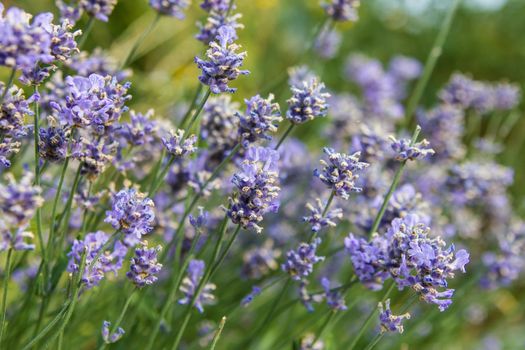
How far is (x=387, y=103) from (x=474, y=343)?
145 cm

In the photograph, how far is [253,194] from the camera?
4.24ft

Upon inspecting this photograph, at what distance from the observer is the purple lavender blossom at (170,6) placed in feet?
6.12

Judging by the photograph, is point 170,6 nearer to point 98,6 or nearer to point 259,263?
point 98,6

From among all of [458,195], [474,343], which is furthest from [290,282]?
[474,343]

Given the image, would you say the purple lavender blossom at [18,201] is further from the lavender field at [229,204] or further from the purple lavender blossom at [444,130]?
the purple lavender blossom at [444,130]

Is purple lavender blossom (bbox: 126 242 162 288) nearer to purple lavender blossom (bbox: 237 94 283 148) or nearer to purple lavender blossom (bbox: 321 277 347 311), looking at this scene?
purple lavender blossom (bbox: 237 94 283 148)

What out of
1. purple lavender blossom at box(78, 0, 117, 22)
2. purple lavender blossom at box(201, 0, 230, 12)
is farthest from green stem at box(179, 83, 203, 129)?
purple lavender blossom at box(78, 0, 117, 22)

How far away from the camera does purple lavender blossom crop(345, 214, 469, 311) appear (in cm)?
129

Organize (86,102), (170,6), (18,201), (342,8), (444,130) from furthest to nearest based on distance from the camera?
(444,130), (342,8), (170,6), (86,102), (18,201)

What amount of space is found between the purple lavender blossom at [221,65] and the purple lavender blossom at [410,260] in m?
0.50

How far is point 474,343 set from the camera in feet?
11.6

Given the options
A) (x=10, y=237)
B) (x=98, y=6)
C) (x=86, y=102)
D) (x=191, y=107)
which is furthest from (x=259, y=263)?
(x=10, y=237)

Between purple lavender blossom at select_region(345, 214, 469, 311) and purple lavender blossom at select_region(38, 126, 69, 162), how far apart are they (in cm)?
71

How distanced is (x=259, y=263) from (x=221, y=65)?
3.51 feet
